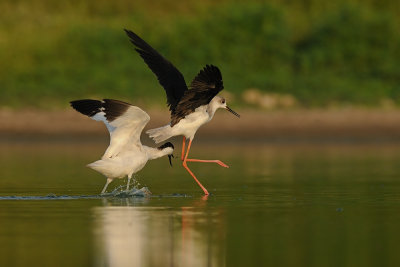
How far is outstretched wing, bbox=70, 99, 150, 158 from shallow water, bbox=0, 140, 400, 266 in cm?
75

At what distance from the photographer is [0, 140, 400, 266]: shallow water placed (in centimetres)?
895

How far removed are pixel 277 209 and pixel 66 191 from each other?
3.66 meters

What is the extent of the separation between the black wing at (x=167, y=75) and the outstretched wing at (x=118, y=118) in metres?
1.35

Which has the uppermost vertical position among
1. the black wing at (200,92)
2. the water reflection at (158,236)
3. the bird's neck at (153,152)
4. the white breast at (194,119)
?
the black wing at (200,92)

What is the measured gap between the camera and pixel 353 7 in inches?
1513

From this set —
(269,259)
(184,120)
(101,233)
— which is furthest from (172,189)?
(269,259)

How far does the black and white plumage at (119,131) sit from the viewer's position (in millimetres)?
13633

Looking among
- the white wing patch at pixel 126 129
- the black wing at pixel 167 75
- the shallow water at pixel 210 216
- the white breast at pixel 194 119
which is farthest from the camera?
the black wing at pixel 167 75

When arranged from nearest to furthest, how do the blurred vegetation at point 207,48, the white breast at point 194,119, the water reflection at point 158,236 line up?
the water reflection at point 158,236 → the white breast at point 194,119 → the blurred vegetation at point 207,48

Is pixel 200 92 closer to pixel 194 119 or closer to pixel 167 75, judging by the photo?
pixel 194 119

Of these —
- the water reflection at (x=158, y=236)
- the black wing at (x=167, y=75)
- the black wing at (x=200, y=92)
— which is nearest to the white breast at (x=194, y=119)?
the black wing at (x=200, y=92)

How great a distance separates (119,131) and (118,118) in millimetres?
283

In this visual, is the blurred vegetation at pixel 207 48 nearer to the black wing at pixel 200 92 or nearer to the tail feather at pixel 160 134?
the tail feather at pixel 160 134

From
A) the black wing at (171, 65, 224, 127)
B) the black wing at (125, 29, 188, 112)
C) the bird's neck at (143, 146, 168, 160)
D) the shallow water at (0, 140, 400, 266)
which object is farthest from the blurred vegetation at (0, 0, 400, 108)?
the black wing at (171, 65, 224, 127)
